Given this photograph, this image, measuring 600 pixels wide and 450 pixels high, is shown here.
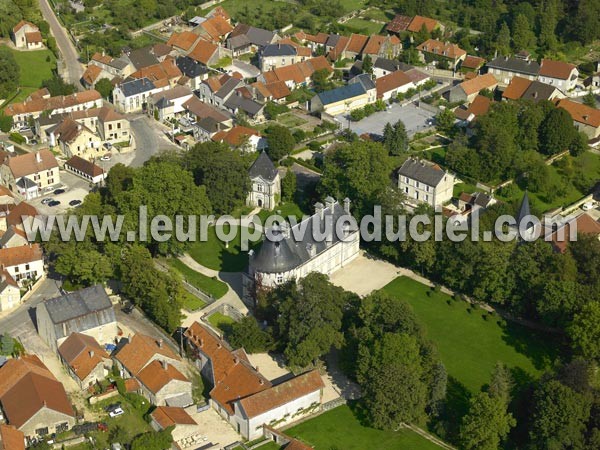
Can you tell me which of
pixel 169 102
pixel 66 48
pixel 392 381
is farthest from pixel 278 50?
pixel 392 381

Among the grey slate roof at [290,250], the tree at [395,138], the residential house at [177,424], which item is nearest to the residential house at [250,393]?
the residential house at [177,424]

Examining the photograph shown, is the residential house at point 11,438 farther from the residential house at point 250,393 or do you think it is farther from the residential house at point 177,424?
the residential house at point 250,393

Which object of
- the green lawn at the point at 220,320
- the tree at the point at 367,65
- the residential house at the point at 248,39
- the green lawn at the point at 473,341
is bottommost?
the green lawn at the point at 473,341

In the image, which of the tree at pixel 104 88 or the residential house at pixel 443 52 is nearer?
the tree at pixel 104 88

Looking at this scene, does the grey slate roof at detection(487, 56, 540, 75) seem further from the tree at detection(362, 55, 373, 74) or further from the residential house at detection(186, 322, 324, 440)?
the residential house at detection(186, 322, 324, 440)

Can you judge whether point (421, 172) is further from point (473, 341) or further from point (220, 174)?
point (473, 341)

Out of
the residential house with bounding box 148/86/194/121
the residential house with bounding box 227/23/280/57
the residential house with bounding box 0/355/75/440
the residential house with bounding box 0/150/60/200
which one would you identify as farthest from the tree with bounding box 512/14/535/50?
the residential house with bounding box 0/355/75/440

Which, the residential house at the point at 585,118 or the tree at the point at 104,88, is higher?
the tree at the point at 104,88

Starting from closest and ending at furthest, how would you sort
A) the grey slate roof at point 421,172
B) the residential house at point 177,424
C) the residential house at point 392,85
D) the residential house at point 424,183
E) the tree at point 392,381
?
the residential house at point 177,424
the tree at point 392,381
the grey slate roof at point 421,172
the residential house at point 424,183
the residential house at point 392,85
